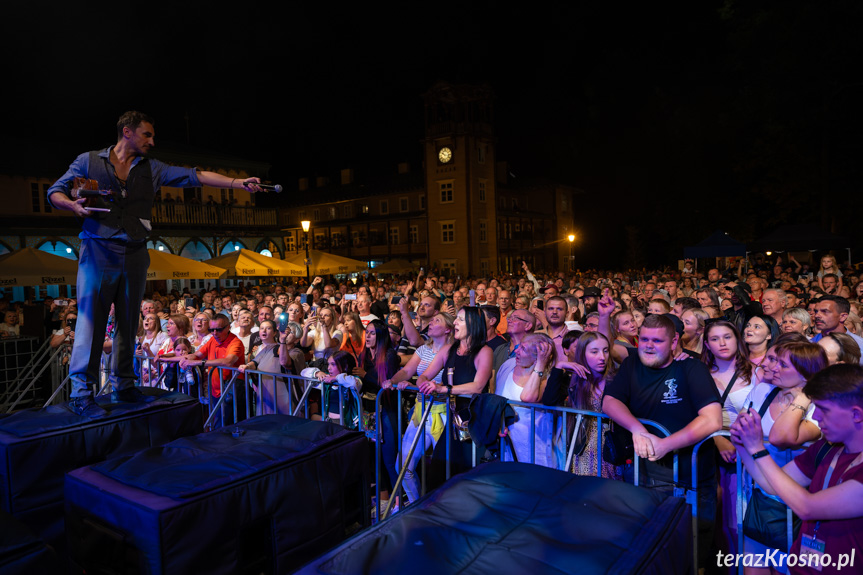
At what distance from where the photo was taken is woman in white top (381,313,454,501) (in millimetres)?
4465

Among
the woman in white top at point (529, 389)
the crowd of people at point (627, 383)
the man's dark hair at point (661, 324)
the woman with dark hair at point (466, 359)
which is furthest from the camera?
the woman with dark hair at point (466, 359)

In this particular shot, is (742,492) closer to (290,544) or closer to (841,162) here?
(290,544)

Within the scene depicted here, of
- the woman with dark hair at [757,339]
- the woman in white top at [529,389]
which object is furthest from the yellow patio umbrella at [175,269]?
the woman with dark hair at [757,339]

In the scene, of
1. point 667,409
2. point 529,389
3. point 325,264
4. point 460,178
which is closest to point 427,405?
point 529,389

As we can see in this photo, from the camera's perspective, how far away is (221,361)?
582 cm

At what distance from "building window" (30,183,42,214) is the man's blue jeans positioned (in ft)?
88.0

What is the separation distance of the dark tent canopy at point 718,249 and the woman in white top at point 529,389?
1366cm

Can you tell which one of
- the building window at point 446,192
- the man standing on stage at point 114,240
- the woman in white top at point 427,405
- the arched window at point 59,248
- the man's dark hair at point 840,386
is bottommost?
the woman in white top at point 427,405

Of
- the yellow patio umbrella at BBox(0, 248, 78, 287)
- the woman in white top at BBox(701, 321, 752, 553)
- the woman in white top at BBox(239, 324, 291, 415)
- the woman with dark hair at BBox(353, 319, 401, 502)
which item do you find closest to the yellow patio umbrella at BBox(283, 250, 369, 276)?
the yellow patio umbrella at BBox(0, 248, 78, 287)

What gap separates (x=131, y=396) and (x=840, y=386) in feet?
13.8

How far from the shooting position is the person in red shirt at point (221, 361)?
18.6 ft

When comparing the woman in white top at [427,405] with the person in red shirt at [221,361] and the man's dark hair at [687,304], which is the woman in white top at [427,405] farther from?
the man's dark hair at [687,304]

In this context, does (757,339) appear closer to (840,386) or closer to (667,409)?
(667,409)

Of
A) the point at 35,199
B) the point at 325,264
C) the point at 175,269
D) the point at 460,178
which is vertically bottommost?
the point at 175,269
